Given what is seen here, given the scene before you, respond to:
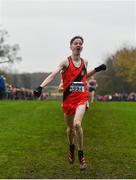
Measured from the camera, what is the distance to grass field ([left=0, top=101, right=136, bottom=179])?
1025cm

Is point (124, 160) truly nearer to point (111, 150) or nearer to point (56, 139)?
point (111, 150)

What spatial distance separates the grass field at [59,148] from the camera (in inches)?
404

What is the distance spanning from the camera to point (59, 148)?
13648 millimetres

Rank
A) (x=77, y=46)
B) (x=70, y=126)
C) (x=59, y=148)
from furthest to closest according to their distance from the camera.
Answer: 1. (x=59, y=148)
2. (x=70, y=126)
3. (x=77, y=46)

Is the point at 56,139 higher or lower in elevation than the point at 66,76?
lower

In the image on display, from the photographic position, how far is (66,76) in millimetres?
11039

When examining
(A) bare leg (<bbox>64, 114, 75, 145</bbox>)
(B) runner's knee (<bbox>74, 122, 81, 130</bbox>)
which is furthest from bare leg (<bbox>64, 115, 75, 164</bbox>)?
(B) runner's knee (<bbox>74, 122, 81, 130</bbox>)

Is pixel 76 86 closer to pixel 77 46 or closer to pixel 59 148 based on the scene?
pixel 77 46

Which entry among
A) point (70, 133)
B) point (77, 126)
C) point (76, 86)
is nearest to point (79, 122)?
point (77, 126)

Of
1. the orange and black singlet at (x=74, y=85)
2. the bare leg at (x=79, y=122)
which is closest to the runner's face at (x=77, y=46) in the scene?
the orange and black singlet at (x=74, y=85)

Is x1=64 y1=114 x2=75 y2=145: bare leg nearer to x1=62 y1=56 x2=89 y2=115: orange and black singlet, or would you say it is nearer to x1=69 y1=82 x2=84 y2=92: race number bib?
x1=62 y1=56 x2=89 y2=115: orange and black singlet

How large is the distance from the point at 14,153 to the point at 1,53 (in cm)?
8930

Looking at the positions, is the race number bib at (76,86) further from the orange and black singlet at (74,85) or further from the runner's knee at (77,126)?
the runner's knee at (77,126)

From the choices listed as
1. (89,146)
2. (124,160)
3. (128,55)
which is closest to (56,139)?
(89,146)
